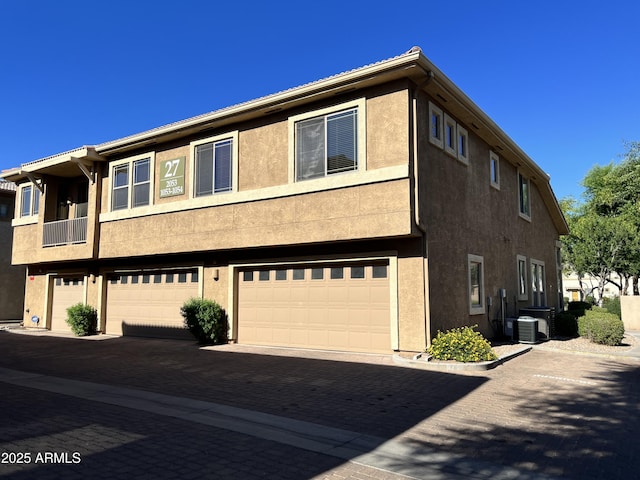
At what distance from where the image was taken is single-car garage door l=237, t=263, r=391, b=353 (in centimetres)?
1216

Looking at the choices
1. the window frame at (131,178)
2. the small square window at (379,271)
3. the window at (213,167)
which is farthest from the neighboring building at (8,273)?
the small square window at (379,271)

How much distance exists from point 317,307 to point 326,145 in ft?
14.1

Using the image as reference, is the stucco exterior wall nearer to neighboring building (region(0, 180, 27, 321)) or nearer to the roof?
the roof

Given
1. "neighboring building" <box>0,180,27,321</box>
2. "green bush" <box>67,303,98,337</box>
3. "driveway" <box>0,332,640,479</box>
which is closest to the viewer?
"driveway" <box>0,332,640,479</box>

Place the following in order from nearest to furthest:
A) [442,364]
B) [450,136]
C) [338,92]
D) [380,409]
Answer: [380,409] < [442,364] < [338,92] < [450,136]

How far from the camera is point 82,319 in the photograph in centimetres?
1772

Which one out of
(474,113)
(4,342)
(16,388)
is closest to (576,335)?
(474,113)

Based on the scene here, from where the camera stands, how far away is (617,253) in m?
27.1

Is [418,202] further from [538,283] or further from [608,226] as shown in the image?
[608,226]

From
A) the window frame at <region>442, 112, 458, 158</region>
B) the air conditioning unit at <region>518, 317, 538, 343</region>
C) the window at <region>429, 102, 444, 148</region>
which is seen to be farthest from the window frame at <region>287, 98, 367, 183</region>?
the air conditioning unit at <region>518, 317, 538, 343</region>

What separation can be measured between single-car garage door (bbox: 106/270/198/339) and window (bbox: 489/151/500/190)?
10.6 m

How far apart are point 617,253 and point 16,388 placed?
28.8m

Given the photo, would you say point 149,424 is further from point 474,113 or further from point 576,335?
point 576,335

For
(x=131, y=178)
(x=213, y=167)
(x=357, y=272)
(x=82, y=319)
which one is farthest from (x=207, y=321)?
(x=82, y=319)
